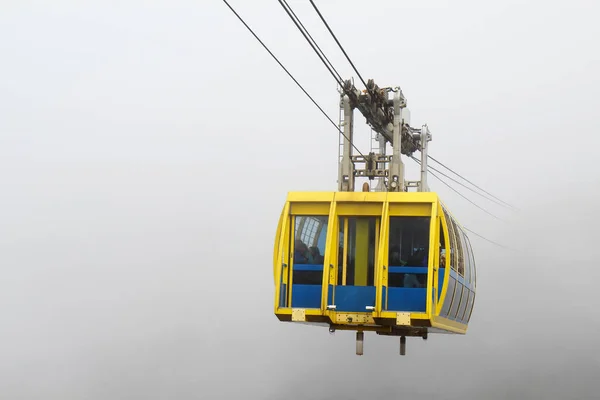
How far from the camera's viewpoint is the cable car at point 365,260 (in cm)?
1590

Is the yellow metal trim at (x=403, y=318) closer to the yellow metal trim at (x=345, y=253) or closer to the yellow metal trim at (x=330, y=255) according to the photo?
the yellow metal trim at (x=345, y=253)

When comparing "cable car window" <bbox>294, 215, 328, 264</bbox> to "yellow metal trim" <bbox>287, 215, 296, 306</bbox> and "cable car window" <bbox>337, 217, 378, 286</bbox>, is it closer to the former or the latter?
"yellow metal trim" <bbox>287, 215, 296, 306</bbox>

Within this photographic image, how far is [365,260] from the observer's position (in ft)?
53.7

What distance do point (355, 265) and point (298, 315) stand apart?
1.54 metres

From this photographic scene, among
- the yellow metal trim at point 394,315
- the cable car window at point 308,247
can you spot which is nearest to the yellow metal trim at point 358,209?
the cable car window at point 308,247

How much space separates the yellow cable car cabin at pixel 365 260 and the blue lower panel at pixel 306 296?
20mm

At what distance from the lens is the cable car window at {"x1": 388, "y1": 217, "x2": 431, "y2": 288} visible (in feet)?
52.3

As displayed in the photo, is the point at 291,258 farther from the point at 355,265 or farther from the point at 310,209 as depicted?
the point at 355,265

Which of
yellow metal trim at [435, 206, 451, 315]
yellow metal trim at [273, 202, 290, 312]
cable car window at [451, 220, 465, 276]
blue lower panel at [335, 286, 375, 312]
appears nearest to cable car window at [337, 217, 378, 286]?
blue lower panel at [335, 286, 375, 312]

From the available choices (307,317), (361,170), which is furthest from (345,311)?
(361,170)

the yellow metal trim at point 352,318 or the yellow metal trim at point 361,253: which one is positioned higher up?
the yellow metal trim at point 361,253

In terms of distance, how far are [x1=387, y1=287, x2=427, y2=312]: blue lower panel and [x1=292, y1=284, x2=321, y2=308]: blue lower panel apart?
1.44 metres

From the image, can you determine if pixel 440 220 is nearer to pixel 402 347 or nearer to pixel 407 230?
pixel 407 230

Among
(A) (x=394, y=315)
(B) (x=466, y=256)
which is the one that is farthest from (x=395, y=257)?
(B) (x=466, y=256)
